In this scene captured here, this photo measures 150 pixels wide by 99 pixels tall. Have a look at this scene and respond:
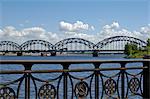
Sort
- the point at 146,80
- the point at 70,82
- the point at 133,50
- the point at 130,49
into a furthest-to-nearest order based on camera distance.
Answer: the point at 133,50, the point at 130,49, the point at 146,80, the point at 70,82

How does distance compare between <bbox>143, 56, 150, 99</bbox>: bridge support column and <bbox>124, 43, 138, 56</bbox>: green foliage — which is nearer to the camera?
<bbox>143, 56, 150, 99</bbox>: bridge support column

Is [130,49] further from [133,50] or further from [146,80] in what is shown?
[146,80]

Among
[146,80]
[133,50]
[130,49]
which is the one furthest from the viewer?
[133,50]

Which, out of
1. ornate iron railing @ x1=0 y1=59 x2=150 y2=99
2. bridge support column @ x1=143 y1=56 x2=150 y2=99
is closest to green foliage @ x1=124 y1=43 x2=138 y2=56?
bridge support column @ x1=143 y1=56 x2=150 y2=99

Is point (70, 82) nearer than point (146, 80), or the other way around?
point (70, 82)

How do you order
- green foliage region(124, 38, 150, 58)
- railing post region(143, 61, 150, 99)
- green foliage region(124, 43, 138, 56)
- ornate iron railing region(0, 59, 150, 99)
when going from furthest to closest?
1. green foliage region(124, 43, 138, 56)
2. green foliage region(124, 38, 150, 58)
3. railing post region(143, 61, 150, 99)
4. ornate iron railing region(0, 59, 150, 99)

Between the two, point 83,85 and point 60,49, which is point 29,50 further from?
point 83,85

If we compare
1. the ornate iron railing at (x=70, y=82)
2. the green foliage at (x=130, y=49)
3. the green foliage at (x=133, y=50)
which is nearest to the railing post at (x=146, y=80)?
the ornate iron railing at (x=70, y=82)

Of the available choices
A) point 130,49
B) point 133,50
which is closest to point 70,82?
point 130,49

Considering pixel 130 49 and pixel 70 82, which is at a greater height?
pixel 130 49

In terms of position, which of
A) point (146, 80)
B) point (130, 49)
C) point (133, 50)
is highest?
point (130, 49)

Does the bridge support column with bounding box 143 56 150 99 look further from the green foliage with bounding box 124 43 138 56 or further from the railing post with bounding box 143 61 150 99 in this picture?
the green foliage with bounding box 124 43 138 56

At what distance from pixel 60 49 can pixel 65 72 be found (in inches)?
4274

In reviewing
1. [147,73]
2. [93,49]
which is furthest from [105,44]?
[147,73]
